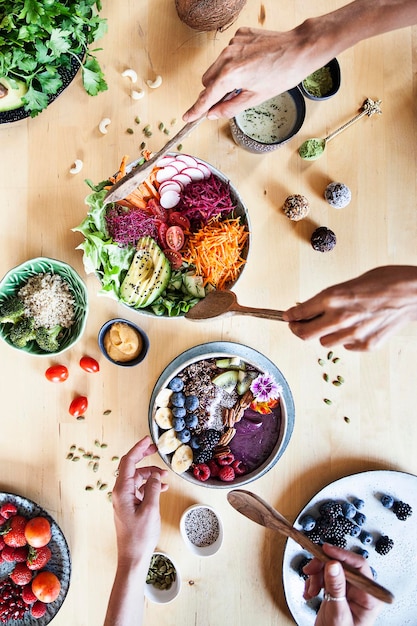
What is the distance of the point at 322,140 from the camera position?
5.62 ft

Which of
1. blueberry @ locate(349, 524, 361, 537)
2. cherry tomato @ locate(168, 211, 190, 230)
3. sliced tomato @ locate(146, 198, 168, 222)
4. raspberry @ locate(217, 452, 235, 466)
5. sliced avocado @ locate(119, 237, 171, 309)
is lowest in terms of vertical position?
blueberry @ locate(349, 524, 361, 537)

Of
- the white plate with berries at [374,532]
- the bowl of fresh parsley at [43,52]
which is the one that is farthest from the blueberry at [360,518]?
the bowl of fresh parsley at [43,52]

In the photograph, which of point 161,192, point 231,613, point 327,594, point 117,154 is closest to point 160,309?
point 161,192

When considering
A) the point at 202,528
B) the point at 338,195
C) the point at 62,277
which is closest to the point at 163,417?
→ the point at 202,528

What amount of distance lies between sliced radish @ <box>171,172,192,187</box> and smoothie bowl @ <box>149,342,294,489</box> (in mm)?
492

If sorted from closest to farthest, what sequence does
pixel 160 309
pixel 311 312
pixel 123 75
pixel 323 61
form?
pixel 311 312
pixel 323 61
pixel 160 309
pixel 123 75

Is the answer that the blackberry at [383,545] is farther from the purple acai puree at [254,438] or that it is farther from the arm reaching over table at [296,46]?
the arm reaching over table at [296,46]

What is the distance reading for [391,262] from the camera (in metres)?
1.75

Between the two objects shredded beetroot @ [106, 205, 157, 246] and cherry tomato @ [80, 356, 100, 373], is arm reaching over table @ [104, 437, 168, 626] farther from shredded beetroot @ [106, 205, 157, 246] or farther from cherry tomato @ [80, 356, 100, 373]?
shredded beetroot @ [106, 205, 157, 246]

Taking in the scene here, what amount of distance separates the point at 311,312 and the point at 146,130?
911 millimetres

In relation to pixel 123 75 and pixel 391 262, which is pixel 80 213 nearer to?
pixel 123 75

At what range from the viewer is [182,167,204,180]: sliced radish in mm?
1587

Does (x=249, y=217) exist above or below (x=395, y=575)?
above

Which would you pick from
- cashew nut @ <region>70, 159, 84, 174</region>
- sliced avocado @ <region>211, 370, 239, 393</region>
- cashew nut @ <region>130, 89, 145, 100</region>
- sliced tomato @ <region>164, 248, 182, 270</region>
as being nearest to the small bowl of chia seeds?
sliced avocado @ <region>211, 370, 239, 393</region>
